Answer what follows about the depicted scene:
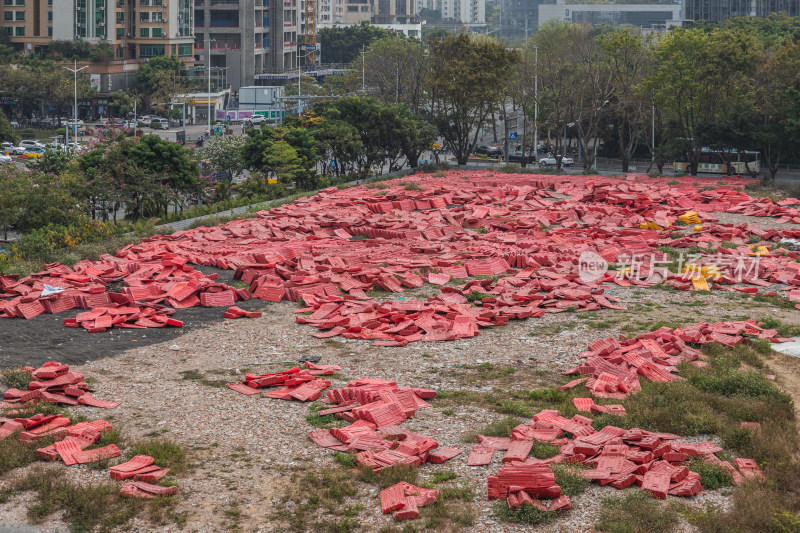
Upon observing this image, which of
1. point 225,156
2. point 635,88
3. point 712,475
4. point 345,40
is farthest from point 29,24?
point 712,475

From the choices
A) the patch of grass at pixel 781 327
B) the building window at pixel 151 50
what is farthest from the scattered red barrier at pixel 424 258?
the building window at pixel 151 50

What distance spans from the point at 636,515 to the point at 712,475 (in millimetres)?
1772

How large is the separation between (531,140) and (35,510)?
75252 millimetres

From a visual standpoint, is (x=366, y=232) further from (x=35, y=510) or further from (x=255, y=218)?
(x=35, y=510)

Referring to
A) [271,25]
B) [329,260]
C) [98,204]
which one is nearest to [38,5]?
[271,25]

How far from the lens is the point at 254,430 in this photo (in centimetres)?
1529

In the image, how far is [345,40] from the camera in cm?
15438

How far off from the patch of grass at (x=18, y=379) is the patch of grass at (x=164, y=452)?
387 cm

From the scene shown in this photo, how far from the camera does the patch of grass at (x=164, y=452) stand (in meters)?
13.7

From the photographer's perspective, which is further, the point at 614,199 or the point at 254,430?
the point at 614,199

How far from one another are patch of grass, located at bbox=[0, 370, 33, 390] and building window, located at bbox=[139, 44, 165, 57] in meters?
103

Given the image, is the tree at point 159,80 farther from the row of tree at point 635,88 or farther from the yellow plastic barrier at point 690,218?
the yellow plastic barrier at point 690,218

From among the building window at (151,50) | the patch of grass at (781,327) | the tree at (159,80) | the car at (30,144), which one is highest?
the building window at (151,50)

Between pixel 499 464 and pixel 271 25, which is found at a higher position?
pixel 271 25
